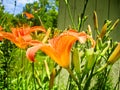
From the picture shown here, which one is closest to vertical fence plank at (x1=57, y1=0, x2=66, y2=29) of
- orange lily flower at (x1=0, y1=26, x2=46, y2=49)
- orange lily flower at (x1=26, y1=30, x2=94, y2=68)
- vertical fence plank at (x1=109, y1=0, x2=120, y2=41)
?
vertical fence plank at (x1=109, y1=0, x2=120, y2=41)

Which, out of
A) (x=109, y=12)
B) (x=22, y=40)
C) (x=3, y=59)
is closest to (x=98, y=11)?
(x=109, y=12)

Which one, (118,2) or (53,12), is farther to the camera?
(53,12)

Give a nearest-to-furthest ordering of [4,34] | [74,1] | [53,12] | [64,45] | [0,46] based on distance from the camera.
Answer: [64,45]
[4,34]
[0,46]
[74,1]
[53,12]

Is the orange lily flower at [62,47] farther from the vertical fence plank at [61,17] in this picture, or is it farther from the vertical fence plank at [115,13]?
the vertical fence plank at [61,17]

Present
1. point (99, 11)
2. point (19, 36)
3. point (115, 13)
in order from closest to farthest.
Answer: point (19, 36), point (115, 13), point (99, 11)

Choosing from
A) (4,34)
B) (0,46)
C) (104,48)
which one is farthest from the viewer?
(0,46)

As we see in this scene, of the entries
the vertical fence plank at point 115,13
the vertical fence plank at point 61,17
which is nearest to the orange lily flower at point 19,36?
the vertical fence plank at point 115,13

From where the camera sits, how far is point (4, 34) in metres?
1.60

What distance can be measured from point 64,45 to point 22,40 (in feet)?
1.34

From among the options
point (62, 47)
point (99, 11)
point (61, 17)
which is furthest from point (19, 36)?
point (61, 17)

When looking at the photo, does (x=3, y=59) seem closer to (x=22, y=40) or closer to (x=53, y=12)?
(x=22, y=40)

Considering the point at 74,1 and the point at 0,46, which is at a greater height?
the point at 74,1

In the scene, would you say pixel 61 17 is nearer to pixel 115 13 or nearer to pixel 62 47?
pixel 115 13

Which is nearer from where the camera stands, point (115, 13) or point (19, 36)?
point (19, 36)
